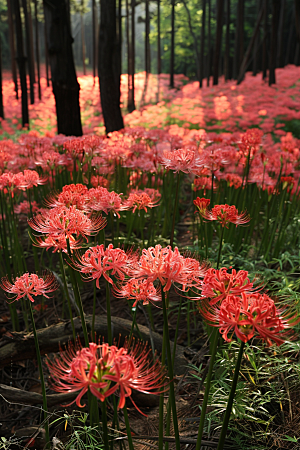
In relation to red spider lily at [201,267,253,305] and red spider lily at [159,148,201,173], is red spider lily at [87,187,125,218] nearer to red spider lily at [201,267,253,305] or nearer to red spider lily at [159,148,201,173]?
red spider lily at [159,148,201,173]

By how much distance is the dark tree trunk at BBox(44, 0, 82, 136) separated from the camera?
5.15 metres

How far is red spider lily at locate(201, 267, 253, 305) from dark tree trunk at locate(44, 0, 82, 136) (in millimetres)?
5056

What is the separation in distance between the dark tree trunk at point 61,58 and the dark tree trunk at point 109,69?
1.67 metres

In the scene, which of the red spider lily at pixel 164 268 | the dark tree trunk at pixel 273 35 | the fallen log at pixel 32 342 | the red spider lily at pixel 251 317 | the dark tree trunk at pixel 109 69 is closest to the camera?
the red spider lily at pixel 251 317

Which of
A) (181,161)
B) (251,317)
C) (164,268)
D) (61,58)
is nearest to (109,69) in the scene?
(61,58)

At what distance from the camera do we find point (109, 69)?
692 centimetres

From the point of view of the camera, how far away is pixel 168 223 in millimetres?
3496

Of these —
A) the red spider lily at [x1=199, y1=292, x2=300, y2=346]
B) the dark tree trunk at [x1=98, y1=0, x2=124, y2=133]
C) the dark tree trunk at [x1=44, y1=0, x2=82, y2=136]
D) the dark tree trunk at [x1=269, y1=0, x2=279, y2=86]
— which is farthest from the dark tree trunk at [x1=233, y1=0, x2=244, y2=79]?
the red spider lily at [x1=199, y1=292, x2=300, y2=346]

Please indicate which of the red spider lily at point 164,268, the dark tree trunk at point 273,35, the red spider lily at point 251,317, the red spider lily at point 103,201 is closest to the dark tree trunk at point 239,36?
the dark tree trunk at point 273,35

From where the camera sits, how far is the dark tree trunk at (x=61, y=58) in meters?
5.15

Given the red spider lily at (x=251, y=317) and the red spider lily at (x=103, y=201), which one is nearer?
the red spider lily at (x=251, y=317)

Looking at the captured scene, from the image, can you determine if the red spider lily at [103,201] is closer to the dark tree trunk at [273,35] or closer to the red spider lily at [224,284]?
the red spider lily at [224,284]

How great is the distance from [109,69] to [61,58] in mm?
1911

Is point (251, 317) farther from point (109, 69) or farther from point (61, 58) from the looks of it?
point (109, 69)
